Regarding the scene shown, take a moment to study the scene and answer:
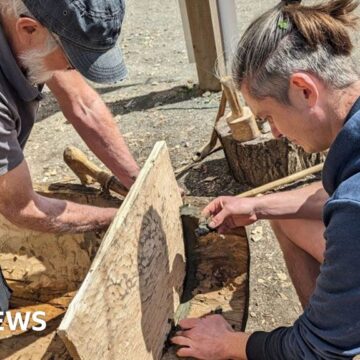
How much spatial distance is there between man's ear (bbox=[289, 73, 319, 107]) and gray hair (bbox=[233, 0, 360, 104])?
2 centimetres

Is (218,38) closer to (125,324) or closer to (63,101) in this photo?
(63,101)

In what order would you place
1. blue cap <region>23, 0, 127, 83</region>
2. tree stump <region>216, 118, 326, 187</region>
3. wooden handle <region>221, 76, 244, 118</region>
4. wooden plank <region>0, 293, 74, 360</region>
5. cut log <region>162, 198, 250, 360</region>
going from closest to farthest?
blue cap <region>23, 0, 127, 83</region> → cut log <region>162, 198, 250, 360</region> → wooden plank <region>0, 293, 74, 360</region> → wooden handle <region>221, 76, 244, 118</region> → tree stump <region>216, 118, 326, 187</region>

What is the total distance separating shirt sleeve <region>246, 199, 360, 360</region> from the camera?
1368 mm

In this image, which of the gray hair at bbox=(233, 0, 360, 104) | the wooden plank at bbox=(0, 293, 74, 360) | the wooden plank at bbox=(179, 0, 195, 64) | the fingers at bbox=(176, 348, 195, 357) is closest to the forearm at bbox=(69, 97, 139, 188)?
the wooden plank at bbox=(0, 293, 74, 360)

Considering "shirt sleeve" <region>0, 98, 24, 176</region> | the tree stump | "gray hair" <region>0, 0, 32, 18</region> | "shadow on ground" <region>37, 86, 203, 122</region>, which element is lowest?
"shadow on ground" <region>37, 86, 203, 122</region>

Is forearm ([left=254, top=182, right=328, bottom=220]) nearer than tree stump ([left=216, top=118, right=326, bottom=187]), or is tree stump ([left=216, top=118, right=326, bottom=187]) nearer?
forearm ([left=254, top=182, right=328, bottom=220])

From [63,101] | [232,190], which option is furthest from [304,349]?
[232,190]

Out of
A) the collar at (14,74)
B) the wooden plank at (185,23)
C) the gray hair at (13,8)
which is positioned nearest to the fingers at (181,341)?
the collar at (14,74)

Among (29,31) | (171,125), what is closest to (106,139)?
(29,31)

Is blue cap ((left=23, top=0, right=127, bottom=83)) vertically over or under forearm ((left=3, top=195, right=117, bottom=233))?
over

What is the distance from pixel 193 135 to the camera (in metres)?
4.11

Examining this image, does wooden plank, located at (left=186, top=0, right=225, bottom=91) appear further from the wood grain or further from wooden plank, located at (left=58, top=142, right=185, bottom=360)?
wooden plank, located at (left=58, top=142, right=185, bottom=360)

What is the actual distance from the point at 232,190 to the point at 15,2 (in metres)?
2.05

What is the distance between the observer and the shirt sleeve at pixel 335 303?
137 cm
